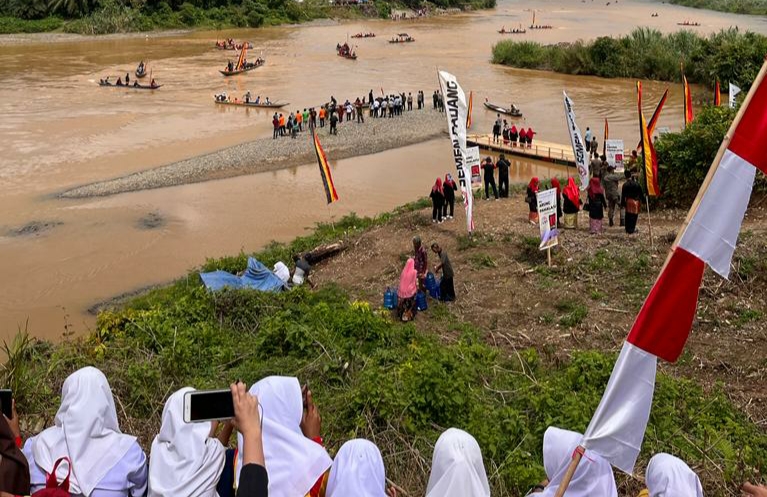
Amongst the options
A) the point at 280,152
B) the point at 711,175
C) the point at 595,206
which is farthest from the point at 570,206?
the point at 280,152

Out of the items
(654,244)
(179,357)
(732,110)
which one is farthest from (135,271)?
(732,110)

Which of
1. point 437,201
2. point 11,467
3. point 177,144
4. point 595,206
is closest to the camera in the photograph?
point 11,467

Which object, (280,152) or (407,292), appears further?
(280,152)

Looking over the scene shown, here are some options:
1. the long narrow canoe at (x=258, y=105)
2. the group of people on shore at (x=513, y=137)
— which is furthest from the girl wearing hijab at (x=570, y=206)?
the long narrow canoe at (x=258, y=105)

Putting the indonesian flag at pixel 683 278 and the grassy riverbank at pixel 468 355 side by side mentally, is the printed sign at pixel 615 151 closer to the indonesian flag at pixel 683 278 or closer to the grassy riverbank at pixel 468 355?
the grassy riverbank at pixel 468 355

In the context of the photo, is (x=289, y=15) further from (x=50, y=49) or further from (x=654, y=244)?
(x=654, y=244)

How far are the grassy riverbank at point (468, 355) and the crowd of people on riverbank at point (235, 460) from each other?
2.11m

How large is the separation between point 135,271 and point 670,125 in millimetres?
23459

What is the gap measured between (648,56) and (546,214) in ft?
117

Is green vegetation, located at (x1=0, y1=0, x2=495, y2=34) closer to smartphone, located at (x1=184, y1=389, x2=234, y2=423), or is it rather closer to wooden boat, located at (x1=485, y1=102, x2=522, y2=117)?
wooden boat, located at (x1=485, y1=102, x2=522, y2=117)

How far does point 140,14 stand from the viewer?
66.2m

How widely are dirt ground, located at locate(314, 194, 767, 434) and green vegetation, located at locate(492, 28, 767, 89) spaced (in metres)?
24.6

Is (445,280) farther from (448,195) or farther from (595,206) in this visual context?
(448,195)

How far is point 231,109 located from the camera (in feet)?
117
